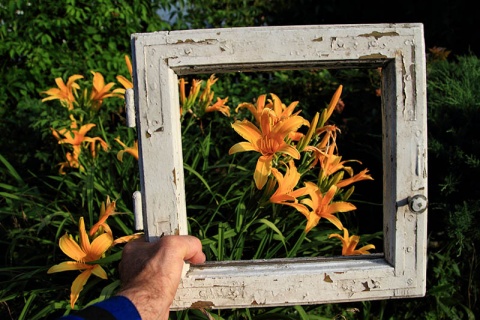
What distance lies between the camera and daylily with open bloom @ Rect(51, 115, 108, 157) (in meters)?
1.90

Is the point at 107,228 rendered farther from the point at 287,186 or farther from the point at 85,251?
the point at 287,186

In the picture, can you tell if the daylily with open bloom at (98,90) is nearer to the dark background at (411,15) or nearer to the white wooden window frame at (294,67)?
the white wooden window frame at (294,67)

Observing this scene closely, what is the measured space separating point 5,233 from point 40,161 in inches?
20.0

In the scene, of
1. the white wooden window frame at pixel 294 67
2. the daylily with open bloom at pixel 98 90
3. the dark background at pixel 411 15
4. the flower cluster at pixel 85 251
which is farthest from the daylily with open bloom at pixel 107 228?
the dark background at pixel 411 15

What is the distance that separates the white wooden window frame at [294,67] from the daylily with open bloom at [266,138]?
0.16 meters

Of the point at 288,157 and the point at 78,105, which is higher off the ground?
the point at 78,105

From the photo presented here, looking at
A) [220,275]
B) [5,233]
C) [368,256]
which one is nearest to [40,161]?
[5,233]

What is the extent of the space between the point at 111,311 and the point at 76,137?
1.15 meters

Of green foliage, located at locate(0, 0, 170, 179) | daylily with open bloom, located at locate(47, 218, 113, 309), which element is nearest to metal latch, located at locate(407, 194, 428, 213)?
daylily with open bloom, located at locate(47, 218, 113, 309)

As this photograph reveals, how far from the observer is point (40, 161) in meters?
2.54

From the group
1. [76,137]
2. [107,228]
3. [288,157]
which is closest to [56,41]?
[76,137]

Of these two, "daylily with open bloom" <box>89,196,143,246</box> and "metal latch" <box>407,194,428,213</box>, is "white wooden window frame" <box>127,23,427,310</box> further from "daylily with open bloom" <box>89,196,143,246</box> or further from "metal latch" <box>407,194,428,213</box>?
"daylily with open bloom" <box>89,196,143,246</box>

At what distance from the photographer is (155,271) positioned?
39.4 inches

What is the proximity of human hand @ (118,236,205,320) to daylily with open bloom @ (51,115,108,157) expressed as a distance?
898mm
